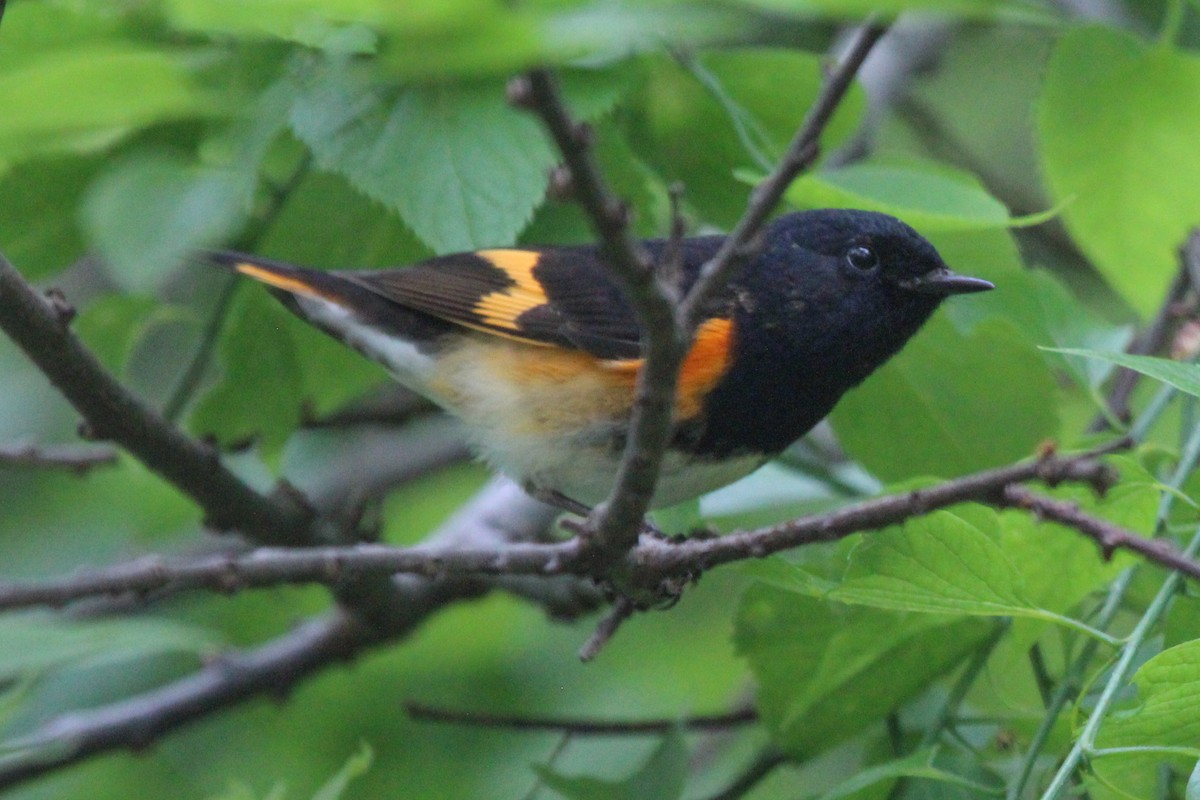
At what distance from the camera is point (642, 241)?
2799 mm

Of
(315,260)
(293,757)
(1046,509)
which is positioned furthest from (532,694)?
(1046,509)

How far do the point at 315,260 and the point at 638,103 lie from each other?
0.78 metres

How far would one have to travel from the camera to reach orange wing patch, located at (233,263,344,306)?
254cm

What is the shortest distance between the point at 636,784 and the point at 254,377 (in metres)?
1.23

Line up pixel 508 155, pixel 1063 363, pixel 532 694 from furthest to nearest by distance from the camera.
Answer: pixel 532 694 < pixel 1063 363 < pixel 508 155

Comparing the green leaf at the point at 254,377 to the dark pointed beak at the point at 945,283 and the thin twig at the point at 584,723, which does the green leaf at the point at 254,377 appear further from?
the dark pointed beak at the point at 945,283

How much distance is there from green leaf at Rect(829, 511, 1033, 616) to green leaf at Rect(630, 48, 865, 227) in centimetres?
117

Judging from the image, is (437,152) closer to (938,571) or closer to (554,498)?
(554,498)

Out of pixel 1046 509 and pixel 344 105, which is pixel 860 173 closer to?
pixel 344 105

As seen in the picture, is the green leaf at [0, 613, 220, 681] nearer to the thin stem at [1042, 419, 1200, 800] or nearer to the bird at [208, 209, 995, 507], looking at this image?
the bird at [208, 209, 995, 507]

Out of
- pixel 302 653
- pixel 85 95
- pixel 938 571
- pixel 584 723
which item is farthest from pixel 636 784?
pixel 85 95

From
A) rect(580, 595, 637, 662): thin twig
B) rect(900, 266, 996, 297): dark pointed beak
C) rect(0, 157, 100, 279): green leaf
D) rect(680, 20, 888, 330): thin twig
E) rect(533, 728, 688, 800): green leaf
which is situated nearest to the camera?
rect(680, 20, 888, 330): thin twig

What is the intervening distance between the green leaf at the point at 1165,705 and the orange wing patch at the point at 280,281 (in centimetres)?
167

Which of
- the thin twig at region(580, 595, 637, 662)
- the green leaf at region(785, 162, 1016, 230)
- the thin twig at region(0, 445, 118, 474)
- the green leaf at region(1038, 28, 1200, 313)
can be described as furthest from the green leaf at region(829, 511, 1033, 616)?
the thin twig at region(0, 445, 118, 474)
